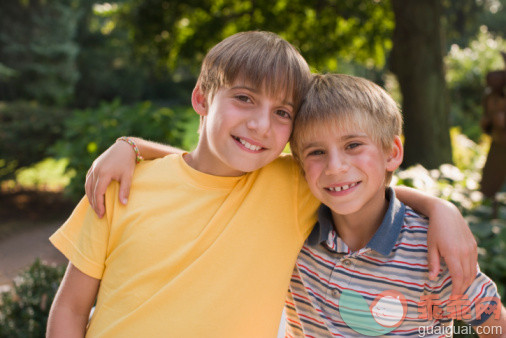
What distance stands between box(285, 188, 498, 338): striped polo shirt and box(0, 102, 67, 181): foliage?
311 inches

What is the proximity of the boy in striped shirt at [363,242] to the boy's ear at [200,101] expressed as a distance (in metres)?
0.37

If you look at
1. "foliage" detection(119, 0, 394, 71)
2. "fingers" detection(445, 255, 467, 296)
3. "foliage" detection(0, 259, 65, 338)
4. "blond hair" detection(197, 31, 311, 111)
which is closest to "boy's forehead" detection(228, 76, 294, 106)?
"blond hair" detection(197, 31, 311, 111)

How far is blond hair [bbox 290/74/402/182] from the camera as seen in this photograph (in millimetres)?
1616

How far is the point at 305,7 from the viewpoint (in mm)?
8203

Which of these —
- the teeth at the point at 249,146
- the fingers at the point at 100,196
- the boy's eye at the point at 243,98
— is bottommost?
the fingers at the point at 100,196

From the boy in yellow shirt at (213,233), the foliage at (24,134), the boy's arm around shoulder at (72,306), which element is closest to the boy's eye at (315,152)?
the boy in yellow shirt at (213,233)

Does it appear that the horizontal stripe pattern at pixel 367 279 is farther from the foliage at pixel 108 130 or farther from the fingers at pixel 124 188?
the foliage at pixel 108 130

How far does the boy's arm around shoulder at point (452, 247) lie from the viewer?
1.44 metres

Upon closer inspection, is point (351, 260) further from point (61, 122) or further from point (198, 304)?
point (61, 122)

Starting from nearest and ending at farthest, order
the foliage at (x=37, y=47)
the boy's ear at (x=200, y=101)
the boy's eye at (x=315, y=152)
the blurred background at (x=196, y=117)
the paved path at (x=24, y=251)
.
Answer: the boy's eye at (x=315, y=152) < the boy's ear at (x=200, y=101) < the blurred background at (x=196, y=117) < the paved path at (x=24, y=251) < the foliage at (x=37, y=47)

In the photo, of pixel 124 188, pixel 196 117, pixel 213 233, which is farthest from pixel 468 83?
pixel 124 188

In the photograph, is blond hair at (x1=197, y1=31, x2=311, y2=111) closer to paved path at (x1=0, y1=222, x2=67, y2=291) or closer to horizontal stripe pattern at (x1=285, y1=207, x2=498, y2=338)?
horizontal stripe pattern at (x1=285, y1=207, x2=498, y2=338)

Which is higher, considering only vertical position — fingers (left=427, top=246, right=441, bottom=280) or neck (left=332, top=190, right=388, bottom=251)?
neck (left=332, top=190, right=388, bottom=251)

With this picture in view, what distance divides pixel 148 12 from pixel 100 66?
14536mm
